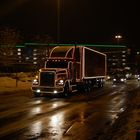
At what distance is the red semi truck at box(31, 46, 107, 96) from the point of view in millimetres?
30438

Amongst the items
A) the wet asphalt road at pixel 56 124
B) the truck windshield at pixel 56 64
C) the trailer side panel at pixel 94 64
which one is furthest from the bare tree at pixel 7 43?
the wet asphalt road at pixel 56 124

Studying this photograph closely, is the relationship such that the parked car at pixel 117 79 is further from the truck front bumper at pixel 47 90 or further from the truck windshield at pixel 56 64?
the truck front bumper at pixel 47 90

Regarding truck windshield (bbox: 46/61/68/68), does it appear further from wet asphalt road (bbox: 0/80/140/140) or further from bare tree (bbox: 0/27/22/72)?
bare tree (bbox: 0/27/22/72)

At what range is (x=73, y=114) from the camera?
19000 mm

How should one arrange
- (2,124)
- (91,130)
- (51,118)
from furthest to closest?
(51,118) → (2,124) → (91,130)

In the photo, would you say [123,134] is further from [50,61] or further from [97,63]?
[97,63]

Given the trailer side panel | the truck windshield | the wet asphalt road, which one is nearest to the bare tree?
the trailer side panel

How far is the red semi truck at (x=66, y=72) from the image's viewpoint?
3044 centimetres

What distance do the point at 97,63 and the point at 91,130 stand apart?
2924cm

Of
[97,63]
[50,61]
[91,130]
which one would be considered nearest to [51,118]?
[91,130]

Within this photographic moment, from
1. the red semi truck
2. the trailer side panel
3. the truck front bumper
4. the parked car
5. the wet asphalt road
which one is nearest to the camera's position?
the wet asphalt road

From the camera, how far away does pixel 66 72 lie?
3175 centimetres

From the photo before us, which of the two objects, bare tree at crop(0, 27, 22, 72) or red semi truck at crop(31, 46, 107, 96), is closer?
red semi truck at crop(31, 46, 107, 96)

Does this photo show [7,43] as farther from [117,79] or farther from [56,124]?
[56,124]
